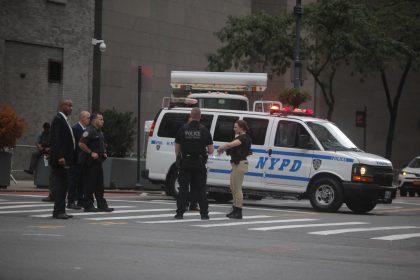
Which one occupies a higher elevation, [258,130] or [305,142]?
[258,130]

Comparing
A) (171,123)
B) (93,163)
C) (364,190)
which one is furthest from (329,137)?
(93,163)

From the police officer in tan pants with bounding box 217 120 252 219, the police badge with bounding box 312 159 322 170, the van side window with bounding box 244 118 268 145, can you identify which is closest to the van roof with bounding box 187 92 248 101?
A: the van side window with bounding box 244 118 268 145

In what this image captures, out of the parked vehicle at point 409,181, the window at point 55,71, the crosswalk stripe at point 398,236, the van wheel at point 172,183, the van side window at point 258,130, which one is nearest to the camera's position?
the crosswalk stripe at point 398,236

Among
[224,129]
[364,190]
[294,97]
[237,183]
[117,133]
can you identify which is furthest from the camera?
[117,133]

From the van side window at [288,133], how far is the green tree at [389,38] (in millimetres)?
18139

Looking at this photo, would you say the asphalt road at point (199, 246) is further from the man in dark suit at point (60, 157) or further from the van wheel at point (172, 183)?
the van wheel at point (172, 183)

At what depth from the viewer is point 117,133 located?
1336 inches

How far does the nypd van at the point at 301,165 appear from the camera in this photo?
839 inches

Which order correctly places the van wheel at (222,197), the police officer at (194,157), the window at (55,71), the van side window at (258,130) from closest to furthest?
1. the police officer at (194,157)
2. the van side window at (258,130)
3. the van wheel at (222,197)
4. the window at (55,71)

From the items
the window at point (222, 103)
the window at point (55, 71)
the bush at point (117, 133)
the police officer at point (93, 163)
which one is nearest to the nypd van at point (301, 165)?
the window at point (222, 103)

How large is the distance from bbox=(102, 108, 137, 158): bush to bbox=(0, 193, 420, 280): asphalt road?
46.8ft

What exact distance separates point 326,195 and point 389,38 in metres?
21.5

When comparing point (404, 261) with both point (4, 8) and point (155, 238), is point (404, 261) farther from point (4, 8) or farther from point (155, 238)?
point (4, 8)

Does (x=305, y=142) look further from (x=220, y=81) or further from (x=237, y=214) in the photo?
(x=220, y=81)
